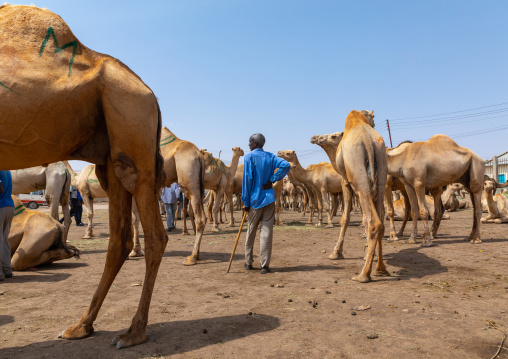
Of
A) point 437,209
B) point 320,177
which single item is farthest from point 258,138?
point 320,177

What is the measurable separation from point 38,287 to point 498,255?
8.60m

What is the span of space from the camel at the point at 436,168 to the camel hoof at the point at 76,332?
8.18 m

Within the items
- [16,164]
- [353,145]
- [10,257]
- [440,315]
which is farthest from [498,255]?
[10,257]

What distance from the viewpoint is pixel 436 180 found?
9.78 metres

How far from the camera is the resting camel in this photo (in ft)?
9.48

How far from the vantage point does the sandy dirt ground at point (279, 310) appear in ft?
10.9

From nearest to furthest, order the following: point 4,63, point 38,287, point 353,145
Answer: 1. point 4,63
2. point 38,287
3. point 353,145

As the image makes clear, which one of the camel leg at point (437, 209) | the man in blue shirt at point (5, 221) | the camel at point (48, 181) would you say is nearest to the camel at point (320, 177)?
the camel leg at point (437, 209)

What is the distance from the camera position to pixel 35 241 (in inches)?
278

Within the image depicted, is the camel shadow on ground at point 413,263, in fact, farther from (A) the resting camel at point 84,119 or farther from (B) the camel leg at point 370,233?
(A) the resting camel at point 84,119

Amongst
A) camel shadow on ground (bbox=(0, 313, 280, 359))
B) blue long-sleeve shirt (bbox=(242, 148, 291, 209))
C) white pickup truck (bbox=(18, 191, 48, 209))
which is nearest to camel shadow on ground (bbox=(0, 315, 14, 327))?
camel shadow on ground (bbox=(0, 313, 280, 359))

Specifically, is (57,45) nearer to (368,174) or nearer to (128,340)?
(128,340)

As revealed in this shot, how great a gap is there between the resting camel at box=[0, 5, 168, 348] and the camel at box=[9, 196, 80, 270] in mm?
4180

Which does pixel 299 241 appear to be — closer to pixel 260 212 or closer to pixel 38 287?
pixel 260 212
